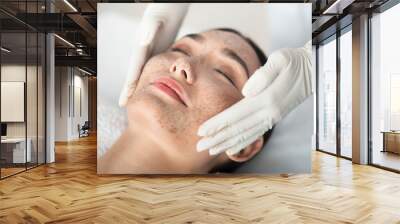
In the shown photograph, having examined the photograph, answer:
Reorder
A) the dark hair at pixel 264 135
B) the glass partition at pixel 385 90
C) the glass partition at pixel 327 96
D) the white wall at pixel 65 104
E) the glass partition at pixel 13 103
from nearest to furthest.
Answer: the glass partition at pixel 13 103 < the dark hair at pixel 264 135 < the glass partition at pixel 385 90 < the glass partition at pixel 327 96 < the white wall at pixel 65 104

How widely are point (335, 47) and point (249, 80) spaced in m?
4.34

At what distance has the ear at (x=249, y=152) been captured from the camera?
251 inches

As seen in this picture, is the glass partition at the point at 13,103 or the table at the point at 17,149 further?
the table at the point at 17,149

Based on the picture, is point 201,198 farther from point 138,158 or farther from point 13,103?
point 13,103

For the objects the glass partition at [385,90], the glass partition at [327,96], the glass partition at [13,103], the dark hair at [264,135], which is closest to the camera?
the glass partition at [13,103]

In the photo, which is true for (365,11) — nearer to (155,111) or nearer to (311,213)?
(155,111)

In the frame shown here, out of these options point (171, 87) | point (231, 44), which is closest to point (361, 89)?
point (231, 44)

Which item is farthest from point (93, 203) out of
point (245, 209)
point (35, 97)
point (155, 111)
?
point (35, 97)

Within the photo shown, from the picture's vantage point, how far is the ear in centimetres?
636

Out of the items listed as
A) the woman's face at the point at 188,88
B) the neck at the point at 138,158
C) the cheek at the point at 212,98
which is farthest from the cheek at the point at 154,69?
the neck at the point at 138,158

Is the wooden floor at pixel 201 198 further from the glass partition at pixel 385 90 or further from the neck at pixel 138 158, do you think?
the glass partition at pixel 385 90

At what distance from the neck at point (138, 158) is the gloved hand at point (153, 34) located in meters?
0.60

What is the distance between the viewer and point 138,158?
251 inches

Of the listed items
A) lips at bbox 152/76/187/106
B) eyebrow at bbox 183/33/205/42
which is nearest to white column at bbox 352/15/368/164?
eyebrow at bbox 183/33/205/42
